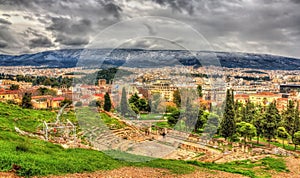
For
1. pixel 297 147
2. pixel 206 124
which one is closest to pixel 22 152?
pixel 206 124

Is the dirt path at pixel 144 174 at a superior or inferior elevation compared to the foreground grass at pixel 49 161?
inferior

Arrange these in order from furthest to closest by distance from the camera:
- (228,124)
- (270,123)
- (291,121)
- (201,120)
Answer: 1. (291,121)
2. (201,120)
3. (270,123)
4. (228,124)

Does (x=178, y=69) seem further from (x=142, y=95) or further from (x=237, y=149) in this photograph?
(x=142, y=95)

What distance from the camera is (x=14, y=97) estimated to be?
111 ft

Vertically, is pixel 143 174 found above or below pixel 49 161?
below

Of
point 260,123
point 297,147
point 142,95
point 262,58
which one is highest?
point 262,58

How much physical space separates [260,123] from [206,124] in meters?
4.11

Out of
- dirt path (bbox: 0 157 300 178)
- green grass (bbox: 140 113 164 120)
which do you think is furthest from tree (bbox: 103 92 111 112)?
dirt path (bbox: 0 157 300 178)

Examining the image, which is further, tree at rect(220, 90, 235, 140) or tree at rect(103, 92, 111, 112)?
tree at rect(103, 92, 111, 112)

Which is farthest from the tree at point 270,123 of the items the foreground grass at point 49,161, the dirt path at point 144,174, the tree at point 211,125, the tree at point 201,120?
the foreground grass at point 49,161

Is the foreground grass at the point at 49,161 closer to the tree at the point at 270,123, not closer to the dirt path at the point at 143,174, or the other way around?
the dirt path at the point at 143,174

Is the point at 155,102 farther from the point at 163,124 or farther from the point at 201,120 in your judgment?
the point at 201,120

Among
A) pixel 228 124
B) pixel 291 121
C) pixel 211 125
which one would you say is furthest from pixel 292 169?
pixel 291 121

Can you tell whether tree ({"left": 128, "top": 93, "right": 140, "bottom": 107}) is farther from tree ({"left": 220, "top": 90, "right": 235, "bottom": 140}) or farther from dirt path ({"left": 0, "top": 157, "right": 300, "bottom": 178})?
dirt path ({"left": 0, "top": 157, "right": 300, "bottom": 178})
